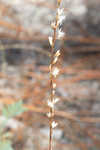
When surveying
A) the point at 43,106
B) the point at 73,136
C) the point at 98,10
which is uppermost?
the point at 98,10

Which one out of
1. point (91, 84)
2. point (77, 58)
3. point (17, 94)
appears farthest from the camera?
point (77, 58)

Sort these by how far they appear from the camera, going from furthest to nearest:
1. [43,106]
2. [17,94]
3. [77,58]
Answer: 1. [77,58]
2. [17,94]
3. [43,106]

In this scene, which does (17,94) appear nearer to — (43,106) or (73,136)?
(43,106)

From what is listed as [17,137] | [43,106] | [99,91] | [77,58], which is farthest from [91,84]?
[17,137]

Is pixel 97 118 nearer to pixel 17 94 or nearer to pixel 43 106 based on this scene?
pixel 43 106

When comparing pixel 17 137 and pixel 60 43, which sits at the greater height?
pixel 60 43

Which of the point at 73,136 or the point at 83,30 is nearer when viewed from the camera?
the point at 73,136

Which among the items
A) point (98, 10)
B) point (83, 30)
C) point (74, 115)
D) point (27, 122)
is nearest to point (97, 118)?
point (74, 115)
